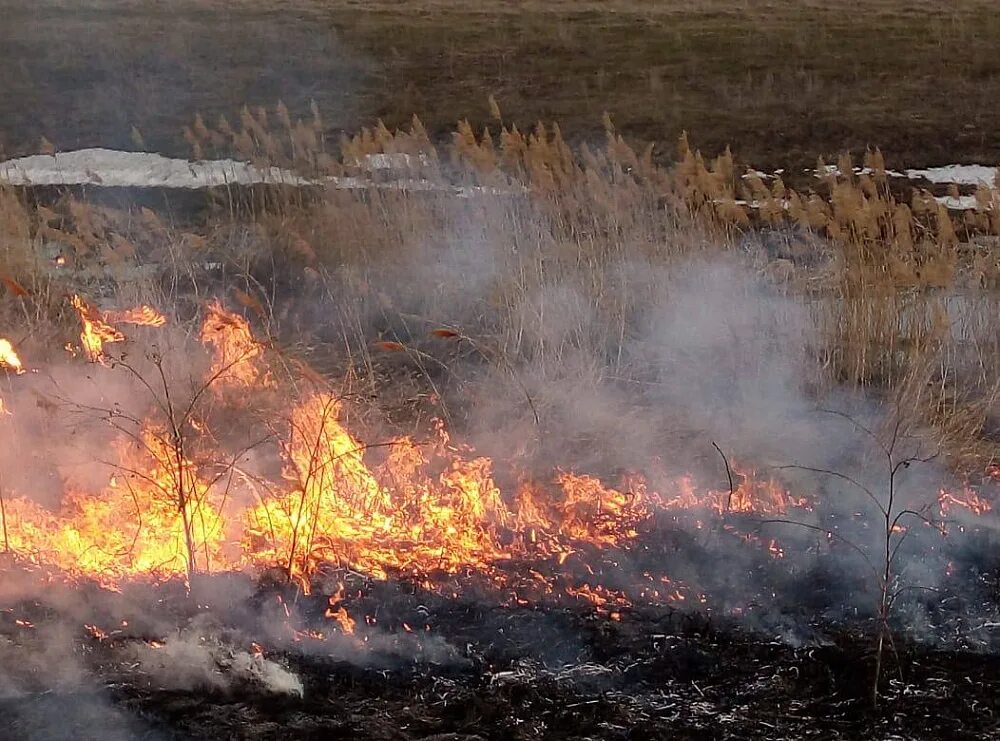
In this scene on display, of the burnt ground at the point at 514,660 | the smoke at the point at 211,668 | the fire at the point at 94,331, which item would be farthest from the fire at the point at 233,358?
the smoke at the point at 211,668

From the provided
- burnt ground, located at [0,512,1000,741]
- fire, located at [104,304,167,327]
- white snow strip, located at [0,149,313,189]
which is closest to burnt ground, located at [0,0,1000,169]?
white snow strip, located at [0,149,313,189]

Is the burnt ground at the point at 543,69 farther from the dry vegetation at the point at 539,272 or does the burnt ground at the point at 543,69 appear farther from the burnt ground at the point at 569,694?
the burnt ground at the point at 569,694

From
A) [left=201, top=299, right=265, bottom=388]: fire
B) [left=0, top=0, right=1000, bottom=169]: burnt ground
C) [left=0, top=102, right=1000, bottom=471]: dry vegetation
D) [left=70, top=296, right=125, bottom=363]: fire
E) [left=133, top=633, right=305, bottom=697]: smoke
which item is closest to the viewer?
A: [left=133, top=633, right=305, bottom=697]: smoke

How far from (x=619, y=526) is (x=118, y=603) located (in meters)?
1.63

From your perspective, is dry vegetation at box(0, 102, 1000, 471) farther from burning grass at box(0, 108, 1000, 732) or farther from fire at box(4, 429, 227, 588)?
fire at box(4, 429, 227, 588)

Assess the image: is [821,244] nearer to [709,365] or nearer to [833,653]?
[709,365]

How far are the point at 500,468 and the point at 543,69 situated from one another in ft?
40.1

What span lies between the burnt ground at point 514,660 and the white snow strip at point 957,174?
754 cm

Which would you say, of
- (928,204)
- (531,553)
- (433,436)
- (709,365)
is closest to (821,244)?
(928,204)

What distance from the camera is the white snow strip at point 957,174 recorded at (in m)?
9.89

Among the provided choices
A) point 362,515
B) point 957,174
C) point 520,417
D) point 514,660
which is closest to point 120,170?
point 520,417

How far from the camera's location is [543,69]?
597 inches

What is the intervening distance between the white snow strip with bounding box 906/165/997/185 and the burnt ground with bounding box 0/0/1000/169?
31cm

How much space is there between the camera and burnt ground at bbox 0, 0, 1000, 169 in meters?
12.1
